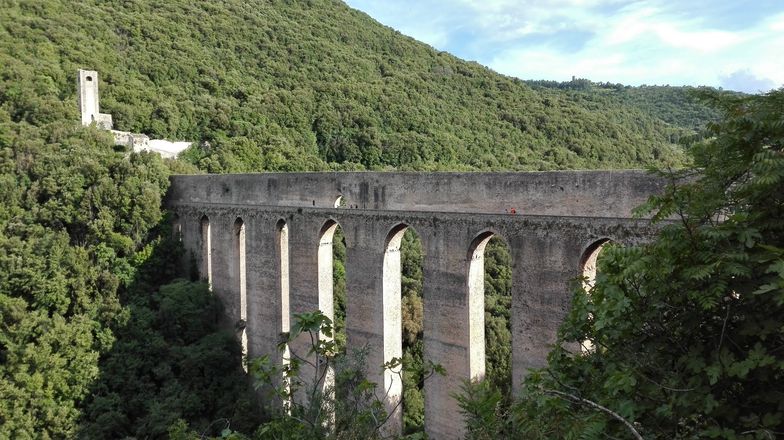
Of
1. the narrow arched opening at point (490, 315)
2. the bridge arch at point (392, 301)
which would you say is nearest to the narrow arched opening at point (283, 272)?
the bridge arch at point (392, 301)

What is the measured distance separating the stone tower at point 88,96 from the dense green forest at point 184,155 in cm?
56

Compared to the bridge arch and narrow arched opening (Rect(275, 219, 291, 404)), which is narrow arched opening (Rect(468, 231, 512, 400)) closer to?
the bridge arch

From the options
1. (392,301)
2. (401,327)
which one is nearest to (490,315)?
(401,327)

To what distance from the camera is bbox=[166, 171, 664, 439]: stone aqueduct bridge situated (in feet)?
32.0

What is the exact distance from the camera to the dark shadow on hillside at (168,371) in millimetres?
14727

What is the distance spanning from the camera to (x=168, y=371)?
1592 centimetres

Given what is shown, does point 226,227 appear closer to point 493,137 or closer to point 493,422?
point 493,422

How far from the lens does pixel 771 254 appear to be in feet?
11.2

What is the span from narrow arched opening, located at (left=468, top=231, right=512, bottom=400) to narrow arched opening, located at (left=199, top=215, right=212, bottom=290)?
26.6ft

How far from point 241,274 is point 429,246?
24.7 ft

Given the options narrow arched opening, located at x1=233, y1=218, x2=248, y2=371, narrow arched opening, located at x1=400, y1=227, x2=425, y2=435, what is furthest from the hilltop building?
narrow arched opening, located at x1=400, y1=227, x2=425, y2=435

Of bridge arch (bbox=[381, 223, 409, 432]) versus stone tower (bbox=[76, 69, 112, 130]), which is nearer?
bridge arch (bbox=[381, 223, 409, 432])

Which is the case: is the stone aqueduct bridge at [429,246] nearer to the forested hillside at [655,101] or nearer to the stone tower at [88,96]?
the stone tower at [88,96]

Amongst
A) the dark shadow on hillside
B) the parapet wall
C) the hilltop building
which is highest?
the hilltop building
